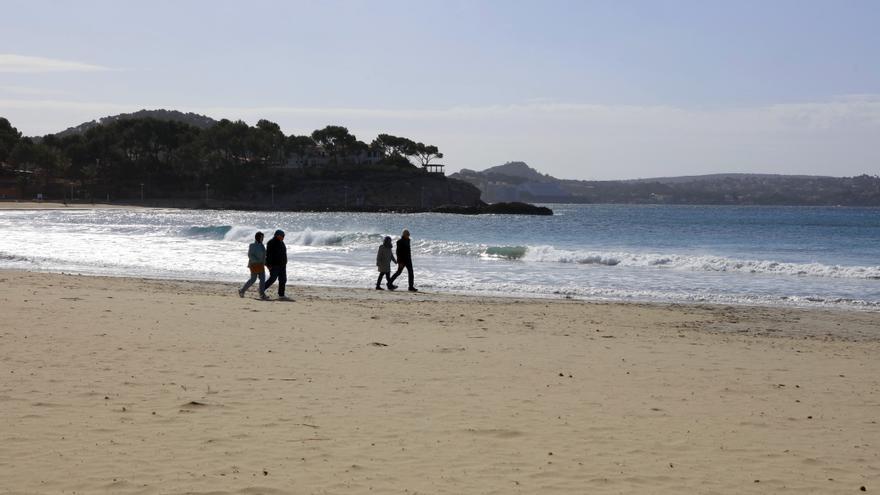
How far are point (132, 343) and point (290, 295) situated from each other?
8.51m

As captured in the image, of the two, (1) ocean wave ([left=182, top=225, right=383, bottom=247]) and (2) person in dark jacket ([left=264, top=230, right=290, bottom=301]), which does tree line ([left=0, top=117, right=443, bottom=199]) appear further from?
(2) person in dark jacket ([left=264, top=230, right=290, bottom=301])

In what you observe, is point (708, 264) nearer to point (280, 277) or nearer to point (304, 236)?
point (280, 277)

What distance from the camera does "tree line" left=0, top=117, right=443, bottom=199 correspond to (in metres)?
149

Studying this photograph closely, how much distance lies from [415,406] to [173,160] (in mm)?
161179

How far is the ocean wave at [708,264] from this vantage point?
28.3 metres

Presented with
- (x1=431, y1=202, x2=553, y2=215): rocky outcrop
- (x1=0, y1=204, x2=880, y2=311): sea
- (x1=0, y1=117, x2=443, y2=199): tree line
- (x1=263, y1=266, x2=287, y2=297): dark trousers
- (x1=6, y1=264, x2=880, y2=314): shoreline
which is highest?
(x1=0, y1=117, x2=443, y2=199): tree line

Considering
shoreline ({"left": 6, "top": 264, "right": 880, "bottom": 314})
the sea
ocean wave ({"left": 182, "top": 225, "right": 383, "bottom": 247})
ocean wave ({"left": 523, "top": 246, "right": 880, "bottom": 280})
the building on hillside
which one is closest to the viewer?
shoreline ({"left": 6, "top": 264, "right": 880, "bottom": 314})

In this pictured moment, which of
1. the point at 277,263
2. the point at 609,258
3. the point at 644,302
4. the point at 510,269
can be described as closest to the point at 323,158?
the point at 609,258

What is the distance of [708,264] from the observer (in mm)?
31469

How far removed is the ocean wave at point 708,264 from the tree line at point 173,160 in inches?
4938

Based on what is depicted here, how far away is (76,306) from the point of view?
1395 centimetres

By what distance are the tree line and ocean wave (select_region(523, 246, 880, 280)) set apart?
125 metres

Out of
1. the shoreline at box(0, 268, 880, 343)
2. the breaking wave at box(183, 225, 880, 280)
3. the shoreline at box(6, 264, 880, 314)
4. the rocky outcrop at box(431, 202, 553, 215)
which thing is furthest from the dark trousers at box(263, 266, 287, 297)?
the rocky outcrop at box(431, 202, 553, 215)

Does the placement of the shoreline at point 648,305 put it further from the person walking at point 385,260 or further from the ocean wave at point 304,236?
the ocean wave at point 304,236
